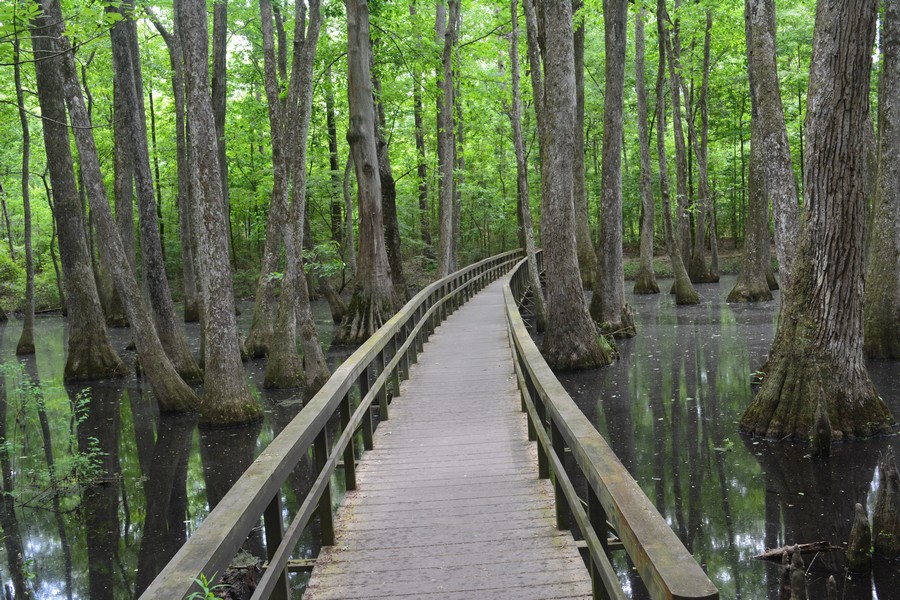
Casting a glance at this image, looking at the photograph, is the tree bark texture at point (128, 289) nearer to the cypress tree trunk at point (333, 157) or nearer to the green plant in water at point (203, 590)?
the green plant in water at point (203, 590)

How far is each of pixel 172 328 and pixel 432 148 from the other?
889 inches

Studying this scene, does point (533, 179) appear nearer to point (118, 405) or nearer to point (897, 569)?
point (118, 405)

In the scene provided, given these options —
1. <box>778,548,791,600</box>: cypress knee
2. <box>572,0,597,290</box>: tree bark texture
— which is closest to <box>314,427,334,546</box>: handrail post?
<box>778,548,791,600</box>: cypress knee

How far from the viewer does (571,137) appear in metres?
13.6

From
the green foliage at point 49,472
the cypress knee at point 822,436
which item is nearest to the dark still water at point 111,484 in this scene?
the green foliage at point 49,472

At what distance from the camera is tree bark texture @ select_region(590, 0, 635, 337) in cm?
1708

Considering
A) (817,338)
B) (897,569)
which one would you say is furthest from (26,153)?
(897,569)

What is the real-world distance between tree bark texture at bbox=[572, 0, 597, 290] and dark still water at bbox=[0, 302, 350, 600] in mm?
11212

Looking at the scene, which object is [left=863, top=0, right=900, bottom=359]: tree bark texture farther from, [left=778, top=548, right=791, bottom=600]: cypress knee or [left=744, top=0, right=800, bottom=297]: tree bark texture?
[left=778, top=548, right=791, bottom=600]: cypress knee

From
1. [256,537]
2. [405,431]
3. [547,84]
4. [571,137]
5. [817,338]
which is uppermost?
[547,84]

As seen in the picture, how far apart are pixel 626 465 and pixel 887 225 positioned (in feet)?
24.2

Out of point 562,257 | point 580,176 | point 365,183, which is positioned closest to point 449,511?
point 562,257

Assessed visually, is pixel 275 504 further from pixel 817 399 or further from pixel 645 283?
pixel 645 283

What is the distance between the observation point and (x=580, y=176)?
69.1 ft
